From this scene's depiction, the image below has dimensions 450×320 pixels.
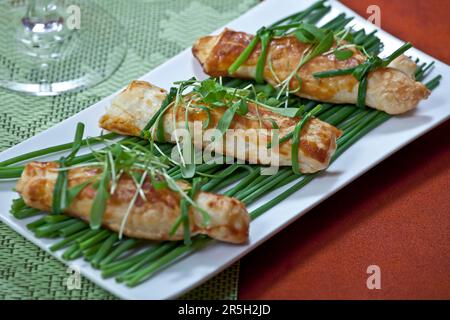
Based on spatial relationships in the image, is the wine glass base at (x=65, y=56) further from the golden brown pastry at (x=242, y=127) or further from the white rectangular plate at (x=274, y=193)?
the golden brown pastry at (x=242, y=127)

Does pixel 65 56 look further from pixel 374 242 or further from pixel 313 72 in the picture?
pixel 374 242

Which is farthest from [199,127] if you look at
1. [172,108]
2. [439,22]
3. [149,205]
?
[439,22]

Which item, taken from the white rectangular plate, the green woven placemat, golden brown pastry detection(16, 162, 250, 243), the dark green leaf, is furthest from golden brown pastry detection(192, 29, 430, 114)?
the dark green leaf

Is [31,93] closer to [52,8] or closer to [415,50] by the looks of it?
[52,8]

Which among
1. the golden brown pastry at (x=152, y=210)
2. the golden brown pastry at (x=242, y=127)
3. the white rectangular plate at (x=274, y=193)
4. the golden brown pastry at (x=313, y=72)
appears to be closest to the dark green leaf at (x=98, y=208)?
the golden brown pastry at (x=152, y=210)

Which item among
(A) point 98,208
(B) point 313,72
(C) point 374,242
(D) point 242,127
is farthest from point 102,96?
(C) point 374,242

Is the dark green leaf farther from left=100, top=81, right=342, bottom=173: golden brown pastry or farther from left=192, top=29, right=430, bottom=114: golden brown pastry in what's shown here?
left=192, top=29, right=430, bottom=114: golden brown pastry
